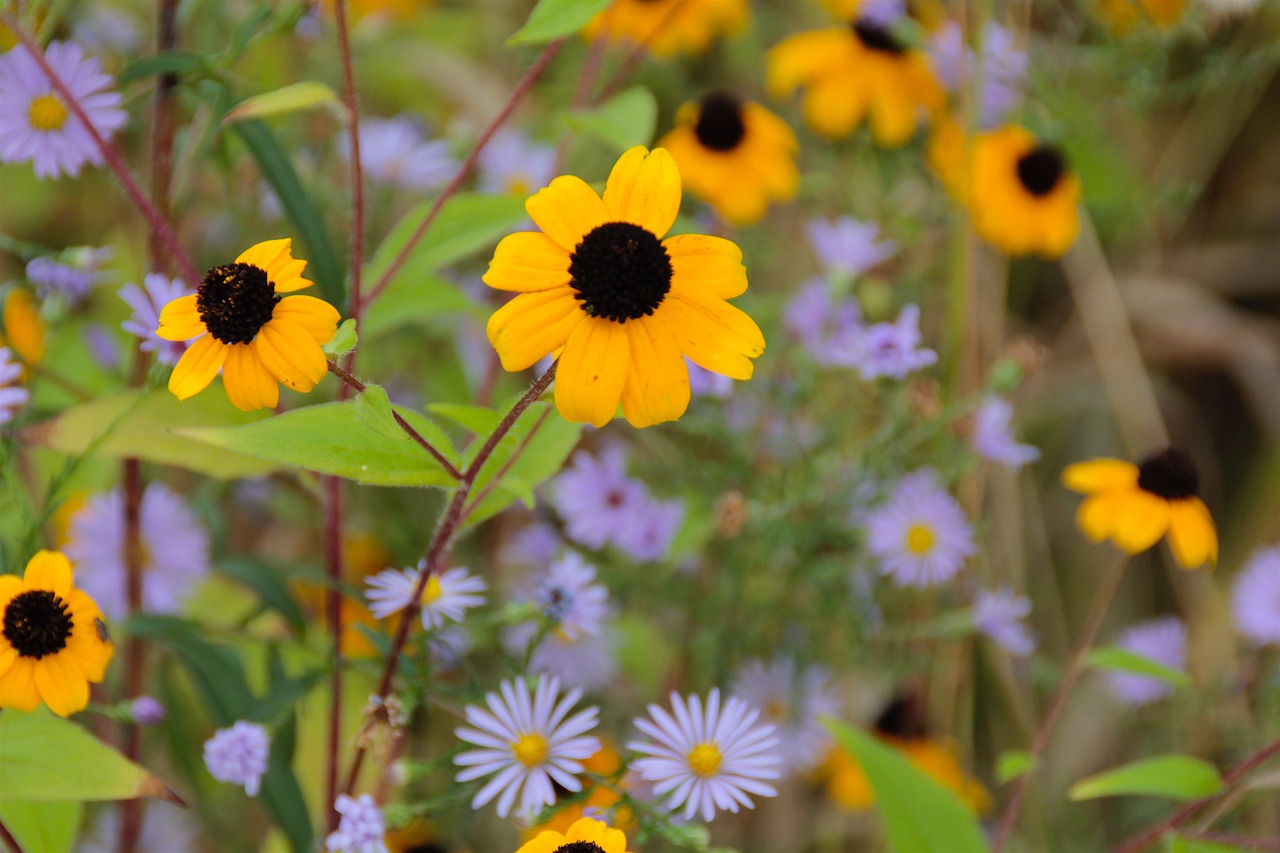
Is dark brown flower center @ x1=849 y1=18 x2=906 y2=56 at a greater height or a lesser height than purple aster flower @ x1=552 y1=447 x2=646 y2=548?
greater

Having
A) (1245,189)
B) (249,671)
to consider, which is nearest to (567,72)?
(249,671)

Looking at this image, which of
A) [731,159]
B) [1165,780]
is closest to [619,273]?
[1165,780]

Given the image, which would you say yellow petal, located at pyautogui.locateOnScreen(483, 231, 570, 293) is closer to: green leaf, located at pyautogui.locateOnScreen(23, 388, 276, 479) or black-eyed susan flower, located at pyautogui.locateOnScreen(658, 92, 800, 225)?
green leaf, located at pyautogui.locateOnScreen(23, 388, 276, 479)

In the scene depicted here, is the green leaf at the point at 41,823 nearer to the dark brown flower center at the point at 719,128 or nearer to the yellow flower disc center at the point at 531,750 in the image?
the yellow flower disc center at the point at 531,750

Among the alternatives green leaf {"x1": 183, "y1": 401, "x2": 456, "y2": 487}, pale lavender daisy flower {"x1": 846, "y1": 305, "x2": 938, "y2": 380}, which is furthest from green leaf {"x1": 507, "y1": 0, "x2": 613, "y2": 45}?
pale lavender daisy flower {"x1": 846, "y1": 305, "x2": 938, "y2": 380}

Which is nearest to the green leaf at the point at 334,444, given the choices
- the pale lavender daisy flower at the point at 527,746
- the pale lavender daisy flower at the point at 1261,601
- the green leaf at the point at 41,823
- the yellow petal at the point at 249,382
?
the yellow petal at the point at 249,382

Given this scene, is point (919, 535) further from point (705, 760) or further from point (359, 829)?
point (359, 829)

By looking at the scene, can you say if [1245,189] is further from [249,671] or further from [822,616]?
[249,671]
